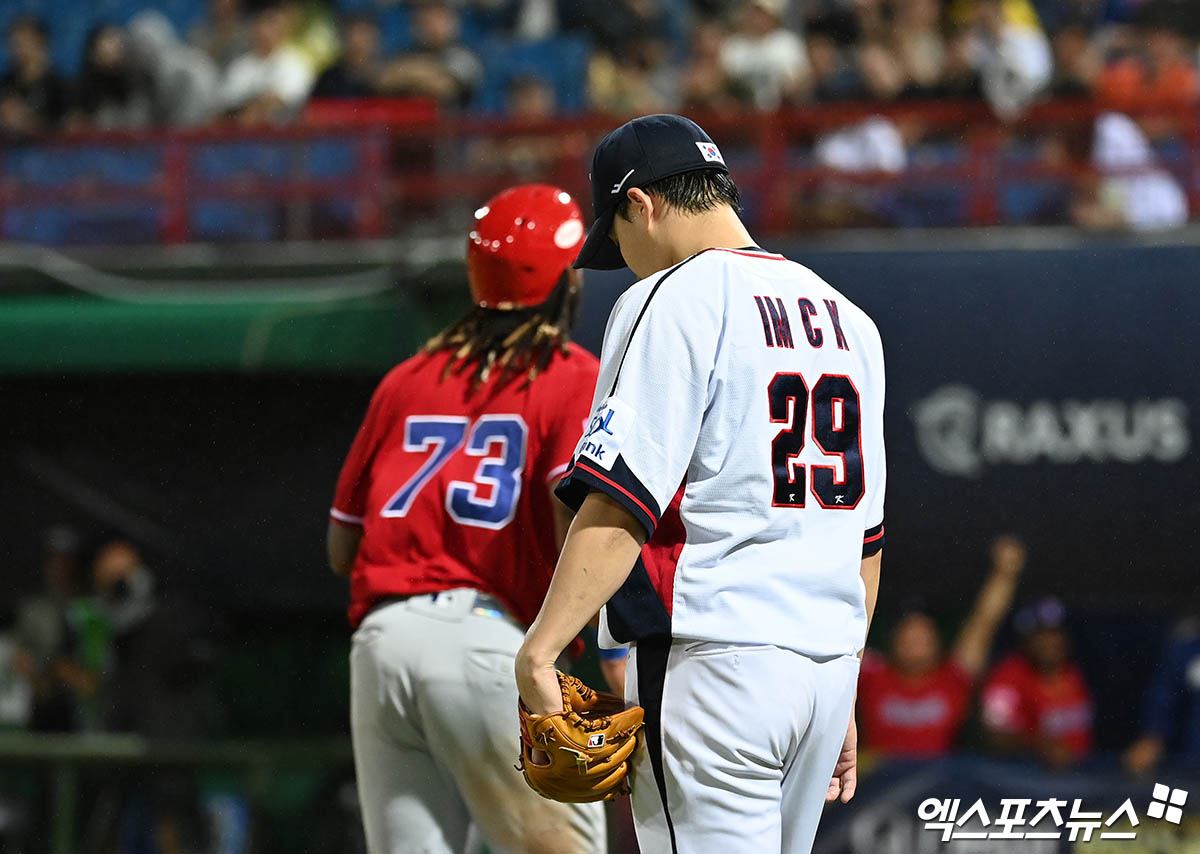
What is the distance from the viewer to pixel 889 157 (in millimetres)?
8711

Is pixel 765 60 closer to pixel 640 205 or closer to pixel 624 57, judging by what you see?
pixel 624 57

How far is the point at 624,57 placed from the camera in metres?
9.97

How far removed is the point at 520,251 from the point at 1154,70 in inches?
249

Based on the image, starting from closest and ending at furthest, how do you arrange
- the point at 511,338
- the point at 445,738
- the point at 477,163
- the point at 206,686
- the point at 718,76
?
1. the point at 445,738
2. the point at 511,338
3. the point at 206,686
4. the point at 477,163
5. the point at 718,76

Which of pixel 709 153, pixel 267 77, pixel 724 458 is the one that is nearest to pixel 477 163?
pixel 267 77

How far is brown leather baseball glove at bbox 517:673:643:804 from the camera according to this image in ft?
8.55

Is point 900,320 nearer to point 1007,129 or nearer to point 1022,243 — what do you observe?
point 1022,243

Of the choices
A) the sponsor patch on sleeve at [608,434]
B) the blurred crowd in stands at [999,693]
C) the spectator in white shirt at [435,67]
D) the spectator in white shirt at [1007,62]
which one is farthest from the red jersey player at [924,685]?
the sponsor patch on sleeve at [608,434]

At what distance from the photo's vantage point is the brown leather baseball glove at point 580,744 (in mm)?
→ 2607

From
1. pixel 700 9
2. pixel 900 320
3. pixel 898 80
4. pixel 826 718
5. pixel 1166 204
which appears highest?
pixel 700 9

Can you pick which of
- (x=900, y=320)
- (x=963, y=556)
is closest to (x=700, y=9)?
(x=900, y=320)

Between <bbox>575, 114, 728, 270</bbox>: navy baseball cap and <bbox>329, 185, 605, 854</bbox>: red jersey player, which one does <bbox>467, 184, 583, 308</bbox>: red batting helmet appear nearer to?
<bbox>329, 185, 605, 854</bbox>: red jersey player

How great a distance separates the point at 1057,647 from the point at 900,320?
1.83 meters

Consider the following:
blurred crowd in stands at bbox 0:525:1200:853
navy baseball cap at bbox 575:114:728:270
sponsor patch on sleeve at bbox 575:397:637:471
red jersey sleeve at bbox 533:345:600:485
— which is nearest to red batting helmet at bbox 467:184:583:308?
red jersey sleeve at bbox 533:345:600:485
